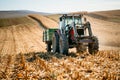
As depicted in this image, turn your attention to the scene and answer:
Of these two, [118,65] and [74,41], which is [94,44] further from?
[118,65]

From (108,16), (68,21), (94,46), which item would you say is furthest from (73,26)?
(108,16)

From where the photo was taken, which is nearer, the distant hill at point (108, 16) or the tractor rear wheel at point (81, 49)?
the tractor rear wheel at point (81, 49)

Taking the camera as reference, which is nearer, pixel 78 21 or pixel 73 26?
pixel 73 26

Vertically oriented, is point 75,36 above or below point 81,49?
above

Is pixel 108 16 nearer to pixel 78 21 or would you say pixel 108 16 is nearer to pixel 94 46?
pixel 78 21

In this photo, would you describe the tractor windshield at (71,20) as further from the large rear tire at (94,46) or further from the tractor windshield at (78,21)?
the large rear tire at (94,46)

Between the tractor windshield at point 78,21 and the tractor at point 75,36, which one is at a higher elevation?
the tractor windshield at point 78,21

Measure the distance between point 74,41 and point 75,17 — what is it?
6.79 feet

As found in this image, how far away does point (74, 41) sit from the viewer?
570 inches

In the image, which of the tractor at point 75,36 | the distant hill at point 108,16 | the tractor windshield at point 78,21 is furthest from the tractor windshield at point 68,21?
the distant hill at point 108,16

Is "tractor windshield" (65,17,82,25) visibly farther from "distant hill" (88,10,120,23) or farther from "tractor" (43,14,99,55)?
"distant hill" (88,10,120,23)

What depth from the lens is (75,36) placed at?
46.9 ft

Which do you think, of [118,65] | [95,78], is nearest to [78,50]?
[118,65]

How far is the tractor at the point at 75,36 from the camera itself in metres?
14.4
